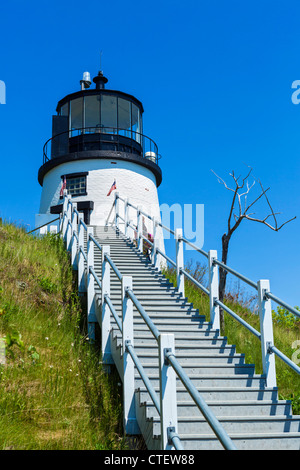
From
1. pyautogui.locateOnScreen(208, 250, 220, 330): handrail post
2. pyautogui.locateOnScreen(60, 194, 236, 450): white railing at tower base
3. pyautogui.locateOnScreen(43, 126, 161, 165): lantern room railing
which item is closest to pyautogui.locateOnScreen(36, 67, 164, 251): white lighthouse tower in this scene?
pyautogui.locateOnScreen(43, 126, 161, 165): lantern room railing

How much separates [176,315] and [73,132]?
621 inches

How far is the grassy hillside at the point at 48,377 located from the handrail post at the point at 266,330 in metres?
1.87

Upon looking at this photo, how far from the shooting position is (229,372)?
665 cm

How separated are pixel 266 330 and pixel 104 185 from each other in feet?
51.0

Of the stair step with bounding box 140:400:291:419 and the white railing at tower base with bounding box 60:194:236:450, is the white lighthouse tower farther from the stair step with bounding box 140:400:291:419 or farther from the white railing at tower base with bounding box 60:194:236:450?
the stair step with bounding box 140:400:291:419

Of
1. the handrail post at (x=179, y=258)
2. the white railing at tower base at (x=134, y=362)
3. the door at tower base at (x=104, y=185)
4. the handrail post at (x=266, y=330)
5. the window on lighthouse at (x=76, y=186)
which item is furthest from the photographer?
the window on lighthouse at (x=76, y=186)

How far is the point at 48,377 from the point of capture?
610 cm

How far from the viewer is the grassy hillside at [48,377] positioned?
5090 millimetres

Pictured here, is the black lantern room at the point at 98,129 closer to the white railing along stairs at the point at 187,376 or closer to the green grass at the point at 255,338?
the green grass at the point at 255,338

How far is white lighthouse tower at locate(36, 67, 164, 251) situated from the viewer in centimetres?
2103

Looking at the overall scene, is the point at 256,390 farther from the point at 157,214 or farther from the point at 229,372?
the point at 157,214

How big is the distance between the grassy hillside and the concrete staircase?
0.43m

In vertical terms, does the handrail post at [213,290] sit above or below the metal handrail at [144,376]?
above

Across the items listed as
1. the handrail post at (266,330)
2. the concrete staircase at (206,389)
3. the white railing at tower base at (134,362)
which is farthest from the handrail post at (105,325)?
the handrail post at (266,330)
